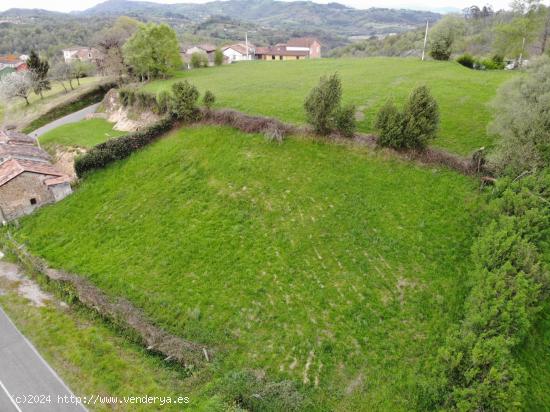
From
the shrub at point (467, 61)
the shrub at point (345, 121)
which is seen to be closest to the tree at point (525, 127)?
the shrub at point (345, 121)

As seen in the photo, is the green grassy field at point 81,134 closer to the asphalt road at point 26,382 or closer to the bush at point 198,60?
the asphalt road at point 26,382

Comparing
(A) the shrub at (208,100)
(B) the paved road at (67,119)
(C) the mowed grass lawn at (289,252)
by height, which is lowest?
(C) the mowed grass lawn at (289,252)

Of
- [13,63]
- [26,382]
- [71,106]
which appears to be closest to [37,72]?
[71,106]

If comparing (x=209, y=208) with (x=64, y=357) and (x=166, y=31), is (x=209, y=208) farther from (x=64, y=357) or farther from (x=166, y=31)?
(x=166, y=31)

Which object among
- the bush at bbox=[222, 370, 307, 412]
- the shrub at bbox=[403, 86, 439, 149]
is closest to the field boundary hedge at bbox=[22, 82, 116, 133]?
the bush at bbox=[222, 370, 307, 412]

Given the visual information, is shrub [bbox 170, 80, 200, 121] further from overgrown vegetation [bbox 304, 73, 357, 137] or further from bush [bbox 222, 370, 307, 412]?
bush [bbox 222, 370, 307, 412]

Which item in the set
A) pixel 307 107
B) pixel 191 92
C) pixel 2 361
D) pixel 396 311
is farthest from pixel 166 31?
pixel 396 311
